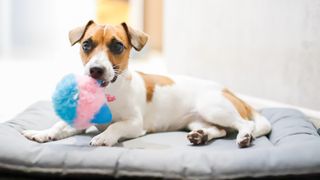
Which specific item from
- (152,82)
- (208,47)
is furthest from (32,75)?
(152,82)

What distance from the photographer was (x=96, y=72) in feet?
5.58

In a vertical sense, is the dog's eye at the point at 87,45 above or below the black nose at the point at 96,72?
above

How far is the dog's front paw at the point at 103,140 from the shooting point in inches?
67.8

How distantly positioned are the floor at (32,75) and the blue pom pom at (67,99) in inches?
47.8

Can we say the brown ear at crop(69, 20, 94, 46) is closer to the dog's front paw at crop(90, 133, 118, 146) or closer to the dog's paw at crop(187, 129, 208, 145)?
the dog's front paw at crop(90, 133, 118, 146)

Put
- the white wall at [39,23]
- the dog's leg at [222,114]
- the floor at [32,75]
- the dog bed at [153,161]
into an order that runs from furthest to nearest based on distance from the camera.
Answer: the white wall at [39,23]
the floor at [32,75]
the dog's leg at [222,114]
the dog bed at [153,161]

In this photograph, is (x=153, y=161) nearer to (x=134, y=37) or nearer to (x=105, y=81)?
(x=105, y=81)

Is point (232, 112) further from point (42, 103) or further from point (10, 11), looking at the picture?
point (10, 11)

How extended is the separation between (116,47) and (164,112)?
0.46m

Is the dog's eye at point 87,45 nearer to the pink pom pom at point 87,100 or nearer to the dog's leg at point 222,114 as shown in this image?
the pink pom pom at point 87,100

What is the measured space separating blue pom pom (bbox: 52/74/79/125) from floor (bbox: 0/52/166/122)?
1214 millimetres

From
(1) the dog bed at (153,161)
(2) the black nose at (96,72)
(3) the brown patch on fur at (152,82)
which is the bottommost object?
(1) the dog bed at (153,161)

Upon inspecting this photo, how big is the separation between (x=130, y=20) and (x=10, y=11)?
1604mm

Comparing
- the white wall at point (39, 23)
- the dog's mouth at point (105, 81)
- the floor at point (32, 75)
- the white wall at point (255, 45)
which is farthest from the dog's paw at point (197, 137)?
the white wall at point (39, 23)
